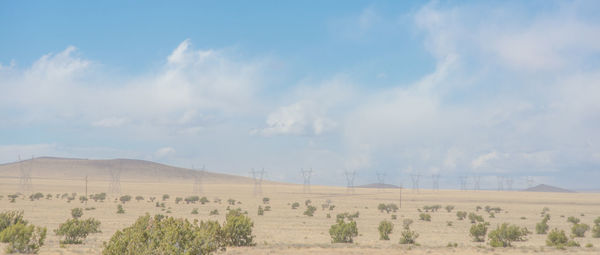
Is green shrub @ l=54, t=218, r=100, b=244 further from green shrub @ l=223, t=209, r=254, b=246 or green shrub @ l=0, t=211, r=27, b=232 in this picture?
green shrub @ l=223, t=209, r=254, b=246

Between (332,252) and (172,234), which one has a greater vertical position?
(172,234)

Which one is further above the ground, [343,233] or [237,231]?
[237,231]

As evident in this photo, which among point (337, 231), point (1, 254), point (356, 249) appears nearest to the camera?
point (1, 254)

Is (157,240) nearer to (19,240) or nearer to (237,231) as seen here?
(19,240)

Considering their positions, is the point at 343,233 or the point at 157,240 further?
the point at 343,233

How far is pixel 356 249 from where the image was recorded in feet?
91.0

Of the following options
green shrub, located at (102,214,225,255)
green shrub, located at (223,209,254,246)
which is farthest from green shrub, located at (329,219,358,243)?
green shrub, located at (102,214,225,255)

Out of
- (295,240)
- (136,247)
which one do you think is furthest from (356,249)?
(136,247)

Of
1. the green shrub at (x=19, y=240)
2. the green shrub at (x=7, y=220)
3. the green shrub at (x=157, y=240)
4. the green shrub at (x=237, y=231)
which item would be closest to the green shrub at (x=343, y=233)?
the green shrub at (x=237, y=231)

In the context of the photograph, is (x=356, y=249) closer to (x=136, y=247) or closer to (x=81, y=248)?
(x=136, y=247)

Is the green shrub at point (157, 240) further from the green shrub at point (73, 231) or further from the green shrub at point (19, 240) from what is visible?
the green shrub at point (73, 231)

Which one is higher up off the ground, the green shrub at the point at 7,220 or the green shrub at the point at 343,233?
the green shrub at the point at 7,220

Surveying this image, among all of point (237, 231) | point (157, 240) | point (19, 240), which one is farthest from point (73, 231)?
point (157, 240)

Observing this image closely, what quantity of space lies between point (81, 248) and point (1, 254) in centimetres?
443
